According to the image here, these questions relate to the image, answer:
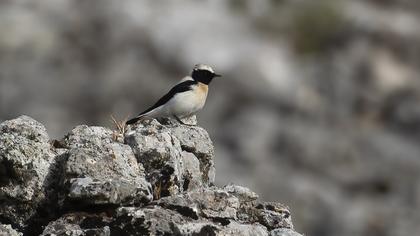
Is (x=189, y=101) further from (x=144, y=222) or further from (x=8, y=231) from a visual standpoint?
(x=144, y=222)

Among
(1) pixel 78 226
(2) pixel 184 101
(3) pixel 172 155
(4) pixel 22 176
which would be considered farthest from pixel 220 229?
(2) pixel 184 101

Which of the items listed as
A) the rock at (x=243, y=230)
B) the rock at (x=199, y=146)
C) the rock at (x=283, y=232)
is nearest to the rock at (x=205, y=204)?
the rock at (x=243, y=230)

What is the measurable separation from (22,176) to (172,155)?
2.34m

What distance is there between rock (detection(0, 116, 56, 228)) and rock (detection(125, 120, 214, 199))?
4.49 ft

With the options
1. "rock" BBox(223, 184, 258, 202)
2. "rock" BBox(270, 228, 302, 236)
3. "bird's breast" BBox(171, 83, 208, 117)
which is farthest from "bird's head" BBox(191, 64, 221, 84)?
"rock" BBox(270, 228, 302, 236)

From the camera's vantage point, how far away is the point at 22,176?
1617 centimetres

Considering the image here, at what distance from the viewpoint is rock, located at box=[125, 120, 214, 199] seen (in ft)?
55.1

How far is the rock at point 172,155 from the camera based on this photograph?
55.1ft

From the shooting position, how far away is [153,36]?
7500cm

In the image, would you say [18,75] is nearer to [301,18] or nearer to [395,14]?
[301,18]

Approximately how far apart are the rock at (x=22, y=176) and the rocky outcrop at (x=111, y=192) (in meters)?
0.01

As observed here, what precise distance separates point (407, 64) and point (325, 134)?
330 inches

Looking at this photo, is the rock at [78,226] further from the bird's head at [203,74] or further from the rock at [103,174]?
the bird's head at [203,74]

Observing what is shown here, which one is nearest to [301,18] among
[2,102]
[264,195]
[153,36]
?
[153,36]
